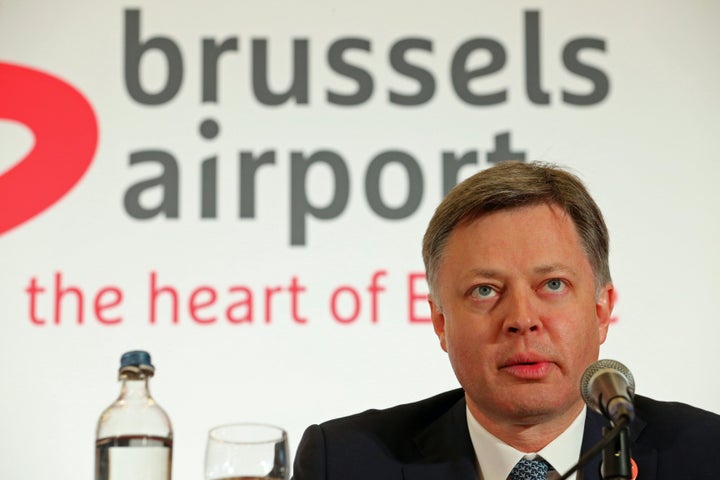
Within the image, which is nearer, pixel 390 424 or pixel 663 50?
pixel 390 424

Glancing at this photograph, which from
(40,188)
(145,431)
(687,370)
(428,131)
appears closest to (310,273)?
(428,131)

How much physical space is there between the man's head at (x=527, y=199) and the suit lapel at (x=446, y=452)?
0.35m

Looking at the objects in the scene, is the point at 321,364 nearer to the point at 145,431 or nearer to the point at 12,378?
the point at 12,378

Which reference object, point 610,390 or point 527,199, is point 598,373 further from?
point 527,199

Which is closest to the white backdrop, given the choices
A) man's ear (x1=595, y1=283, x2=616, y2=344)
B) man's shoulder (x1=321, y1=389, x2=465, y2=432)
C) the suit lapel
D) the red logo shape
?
the red logo shape

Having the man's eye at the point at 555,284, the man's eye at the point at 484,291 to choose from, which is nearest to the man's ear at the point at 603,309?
the man's eye at the point at 555,284

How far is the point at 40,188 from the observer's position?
3.82 meters

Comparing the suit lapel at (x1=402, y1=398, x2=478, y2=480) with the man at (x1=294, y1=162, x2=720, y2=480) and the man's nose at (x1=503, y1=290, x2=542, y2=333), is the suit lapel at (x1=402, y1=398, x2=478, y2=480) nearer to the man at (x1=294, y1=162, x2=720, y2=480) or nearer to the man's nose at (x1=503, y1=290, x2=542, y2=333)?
the man at (x1=294, y1=162, x2=720, y2=480)

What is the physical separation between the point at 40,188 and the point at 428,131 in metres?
1.36

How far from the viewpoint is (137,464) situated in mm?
1670

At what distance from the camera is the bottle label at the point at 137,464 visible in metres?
1.66

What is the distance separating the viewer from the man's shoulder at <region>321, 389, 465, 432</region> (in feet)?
7.82

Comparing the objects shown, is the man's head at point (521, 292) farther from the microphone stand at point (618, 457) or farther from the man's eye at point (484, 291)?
the microphone stand at point (618, 457)

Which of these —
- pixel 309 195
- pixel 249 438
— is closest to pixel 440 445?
pixel 249 438
